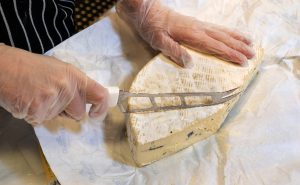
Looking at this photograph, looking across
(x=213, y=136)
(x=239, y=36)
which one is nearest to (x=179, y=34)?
(x=239, y=36)

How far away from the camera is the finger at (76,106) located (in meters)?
0.79

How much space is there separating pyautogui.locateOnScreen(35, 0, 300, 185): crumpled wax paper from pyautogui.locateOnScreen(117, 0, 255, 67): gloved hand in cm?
8

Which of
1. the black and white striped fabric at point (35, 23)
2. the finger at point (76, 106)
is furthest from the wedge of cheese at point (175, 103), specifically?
the black and white striped fabric at point (35, 23)

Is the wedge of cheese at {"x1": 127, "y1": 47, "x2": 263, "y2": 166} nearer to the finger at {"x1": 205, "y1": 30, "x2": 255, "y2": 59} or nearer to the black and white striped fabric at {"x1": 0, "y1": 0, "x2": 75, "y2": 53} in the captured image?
the finger at {"x1": 205, "y1": 30, "x2": 255, "y2": 59}

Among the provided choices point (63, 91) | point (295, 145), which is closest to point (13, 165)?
point (63, 91)

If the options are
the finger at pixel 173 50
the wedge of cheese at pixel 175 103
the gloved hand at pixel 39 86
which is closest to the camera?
the gloved hand at pixel 39 86

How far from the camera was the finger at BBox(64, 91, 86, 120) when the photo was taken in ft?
2.61

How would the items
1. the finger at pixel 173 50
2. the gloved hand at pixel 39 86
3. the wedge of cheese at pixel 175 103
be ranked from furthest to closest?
the finger at pixel 173 50
the wedge of cheese at pixel 175 103
the gloved hand at pixel 39 86

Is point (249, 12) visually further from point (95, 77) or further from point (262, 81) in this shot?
point (95, 77)

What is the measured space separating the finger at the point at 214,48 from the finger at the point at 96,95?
34cm

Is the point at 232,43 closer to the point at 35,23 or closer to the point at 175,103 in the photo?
the point at 175,103

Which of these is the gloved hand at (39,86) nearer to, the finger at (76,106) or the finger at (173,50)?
the finger at (76,106)

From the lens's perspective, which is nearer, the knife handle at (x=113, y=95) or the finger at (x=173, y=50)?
the knife handle at (x=113, y=95)

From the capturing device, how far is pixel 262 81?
106 cm
